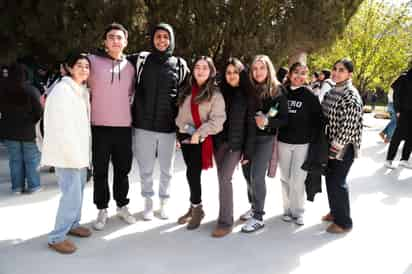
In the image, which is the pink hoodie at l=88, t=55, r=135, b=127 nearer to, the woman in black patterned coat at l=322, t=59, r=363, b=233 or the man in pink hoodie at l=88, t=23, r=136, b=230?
the man in pink hoodie at l=88, t=23, r=136, b=230

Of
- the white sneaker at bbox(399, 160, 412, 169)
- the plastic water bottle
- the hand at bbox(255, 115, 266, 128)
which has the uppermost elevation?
the hand at bbox(255, 115, 266, 128)

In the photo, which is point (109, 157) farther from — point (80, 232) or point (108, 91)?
point (80, 232)

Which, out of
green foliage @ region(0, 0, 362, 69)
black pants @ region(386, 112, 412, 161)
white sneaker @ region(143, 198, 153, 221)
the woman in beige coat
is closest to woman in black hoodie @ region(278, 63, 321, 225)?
the woman in beige coat

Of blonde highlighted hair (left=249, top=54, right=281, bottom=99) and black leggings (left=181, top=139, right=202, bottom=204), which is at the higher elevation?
blonde highlighted hair (left=249, top=54, right=281, bottom=99)

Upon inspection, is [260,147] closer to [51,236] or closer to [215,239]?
[215,239]

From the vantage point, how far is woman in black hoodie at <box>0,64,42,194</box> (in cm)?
398

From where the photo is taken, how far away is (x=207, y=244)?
10.5 ft

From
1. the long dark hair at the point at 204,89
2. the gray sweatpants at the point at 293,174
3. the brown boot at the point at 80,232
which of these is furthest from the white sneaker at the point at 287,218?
the brown boot at the point at 80,232

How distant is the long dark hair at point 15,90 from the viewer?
12.9 feet

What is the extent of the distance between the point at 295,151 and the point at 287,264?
1101 millimetres

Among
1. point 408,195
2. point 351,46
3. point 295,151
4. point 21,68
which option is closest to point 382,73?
point 351,46

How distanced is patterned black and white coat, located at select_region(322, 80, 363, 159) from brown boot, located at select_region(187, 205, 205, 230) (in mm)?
1465

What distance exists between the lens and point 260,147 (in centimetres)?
335

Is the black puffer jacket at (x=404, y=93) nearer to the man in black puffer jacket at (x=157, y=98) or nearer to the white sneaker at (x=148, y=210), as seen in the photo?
the man in black puffer jacket at (x=157, y=98)
